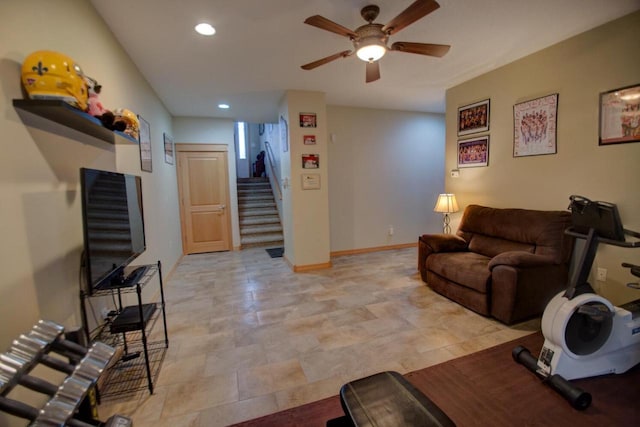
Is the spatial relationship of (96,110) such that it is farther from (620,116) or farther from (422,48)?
(620,116)

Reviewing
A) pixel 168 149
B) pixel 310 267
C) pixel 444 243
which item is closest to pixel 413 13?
pixel 444 243

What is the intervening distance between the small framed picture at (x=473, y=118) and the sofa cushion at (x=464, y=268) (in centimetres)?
167

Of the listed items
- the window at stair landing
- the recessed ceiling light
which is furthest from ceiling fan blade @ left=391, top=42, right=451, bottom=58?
the window at stair landing

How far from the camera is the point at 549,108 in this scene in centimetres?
293

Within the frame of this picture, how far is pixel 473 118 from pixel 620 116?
1513mm

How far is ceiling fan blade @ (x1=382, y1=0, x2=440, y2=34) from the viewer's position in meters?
1.69

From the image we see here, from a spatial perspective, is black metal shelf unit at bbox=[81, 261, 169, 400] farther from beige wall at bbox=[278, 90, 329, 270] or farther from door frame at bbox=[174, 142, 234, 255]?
door frame at bbox=[174, 142, 234, 255]

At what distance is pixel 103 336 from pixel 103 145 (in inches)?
55.9

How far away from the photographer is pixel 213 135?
5574 mm

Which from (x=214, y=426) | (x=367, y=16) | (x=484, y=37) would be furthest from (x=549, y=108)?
(x=214, y=426)

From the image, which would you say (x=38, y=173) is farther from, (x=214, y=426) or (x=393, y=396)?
(x=393, y=396)

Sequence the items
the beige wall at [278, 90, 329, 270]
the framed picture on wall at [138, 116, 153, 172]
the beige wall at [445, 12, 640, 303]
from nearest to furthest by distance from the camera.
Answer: the beige wall at [445, 12, 640, 303]
the framed picture on wall at [138, 116, 153, 172]
the beige wall at [278, 90, 329, 270]

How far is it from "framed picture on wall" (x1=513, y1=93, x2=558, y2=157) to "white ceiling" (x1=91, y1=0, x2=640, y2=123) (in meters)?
0.57

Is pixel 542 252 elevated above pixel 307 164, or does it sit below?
below
